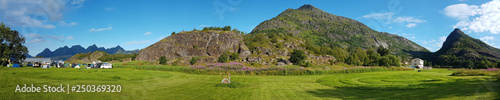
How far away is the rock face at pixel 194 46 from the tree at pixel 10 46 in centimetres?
4005

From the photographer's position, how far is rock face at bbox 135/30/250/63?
9612 cm

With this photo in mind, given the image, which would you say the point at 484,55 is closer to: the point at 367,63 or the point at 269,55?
the point at 367,63

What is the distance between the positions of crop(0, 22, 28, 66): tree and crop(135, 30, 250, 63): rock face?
40.1m

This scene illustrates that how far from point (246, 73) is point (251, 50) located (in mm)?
58445

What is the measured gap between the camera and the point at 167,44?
99.9m

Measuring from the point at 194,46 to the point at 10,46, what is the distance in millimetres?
56644

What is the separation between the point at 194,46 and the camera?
99250 mm

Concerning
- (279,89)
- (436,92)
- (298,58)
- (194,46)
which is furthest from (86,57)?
(436,92)

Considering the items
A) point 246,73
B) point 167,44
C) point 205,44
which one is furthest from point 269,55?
point 246,73

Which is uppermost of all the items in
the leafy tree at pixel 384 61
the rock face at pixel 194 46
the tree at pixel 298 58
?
the rock face at pixel 194 46

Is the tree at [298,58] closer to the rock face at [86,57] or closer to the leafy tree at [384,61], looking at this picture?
the leafy tree at [384,61]

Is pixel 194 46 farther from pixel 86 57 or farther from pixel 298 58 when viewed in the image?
pixel 86 57

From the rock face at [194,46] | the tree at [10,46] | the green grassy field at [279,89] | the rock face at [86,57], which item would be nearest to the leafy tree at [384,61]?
the rock face at [194,46]

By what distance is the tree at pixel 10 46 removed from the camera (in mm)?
49938
